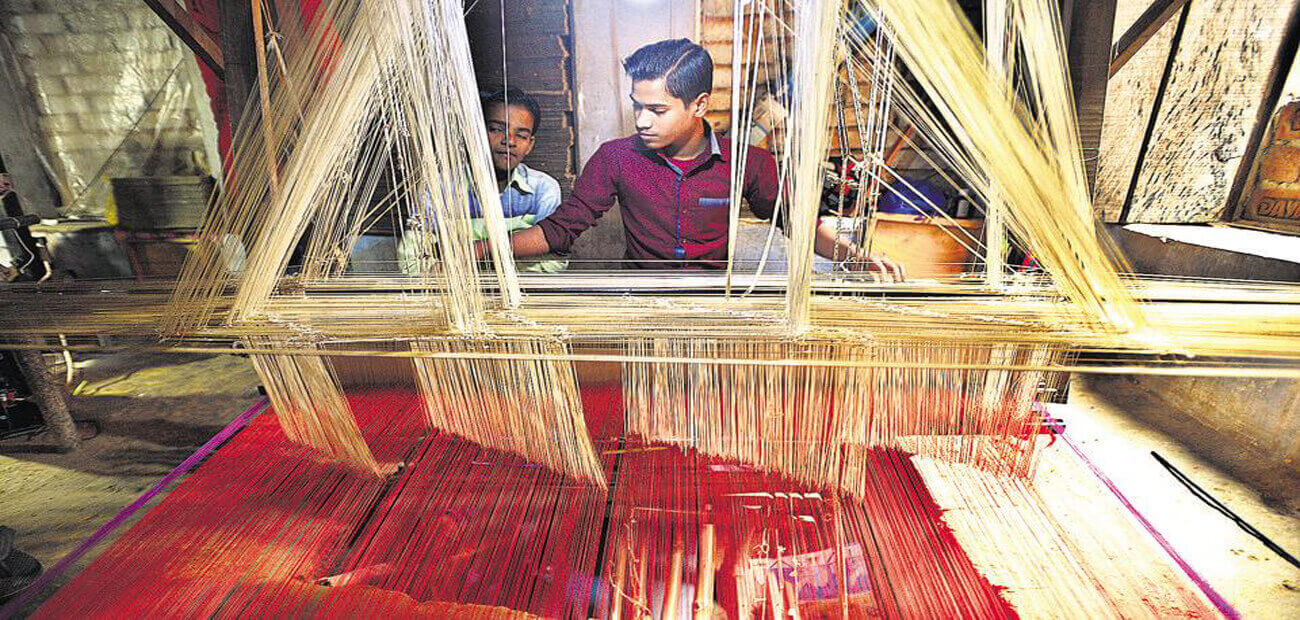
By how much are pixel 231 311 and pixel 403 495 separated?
1.90 feet

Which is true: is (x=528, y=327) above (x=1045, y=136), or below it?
below

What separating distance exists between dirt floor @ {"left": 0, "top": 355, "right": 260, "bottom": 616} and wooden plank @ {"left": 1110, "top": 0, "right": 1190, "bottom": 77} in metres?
4.38

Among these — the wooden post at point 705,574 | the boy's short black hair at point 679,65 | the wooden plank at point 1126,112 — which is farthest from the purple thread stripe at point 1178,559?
the boy's short black hair at point 679,65

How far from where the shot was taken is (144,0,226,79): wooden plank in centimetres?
208

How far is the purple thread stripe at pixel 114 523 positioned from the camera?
45.1 inches

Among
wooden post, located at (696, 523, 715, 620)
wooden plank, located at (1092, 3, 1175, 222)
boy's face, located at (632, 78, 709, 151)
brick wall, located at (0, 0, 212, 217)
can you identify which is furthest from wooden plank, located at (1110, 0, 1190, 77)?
brick wall, located at (0, 0, 212, 217)

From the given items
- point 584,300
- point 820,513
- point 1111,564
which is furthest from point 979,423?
point 584,300

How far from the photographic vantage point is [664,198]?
2771 millimetres

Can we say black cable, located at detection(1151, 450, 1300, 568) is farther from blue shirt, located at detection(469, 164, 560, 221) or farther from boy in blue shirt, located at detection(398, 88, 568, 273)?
blue shirt, located at detection(469, 164, 560, 221)

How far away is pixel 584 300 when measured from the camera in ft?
4.52

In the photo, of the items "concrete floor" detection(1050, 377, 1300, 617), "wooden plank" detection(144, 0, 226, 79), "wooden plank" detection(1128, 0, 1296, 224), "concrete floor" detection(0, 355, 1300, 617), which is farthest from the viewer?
"wooden plank" detection(1128, 0, 1296, 224)

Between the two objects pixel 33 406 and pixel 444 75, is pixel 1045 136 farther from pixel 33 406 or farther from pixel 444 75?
pixel 33 406

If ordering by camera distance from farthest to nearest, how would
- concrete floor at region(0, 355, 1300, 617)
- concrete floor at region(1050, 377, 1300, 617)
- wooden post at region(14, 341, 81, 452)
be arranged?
1. wooden post at region(14, 341, 81, 452)
2. concrete floor at region(0, 355, 1300, 617)
3. concrete floor at region(1050, 377, 1300, 617)

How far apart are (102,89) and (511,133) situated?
12.1 ft
